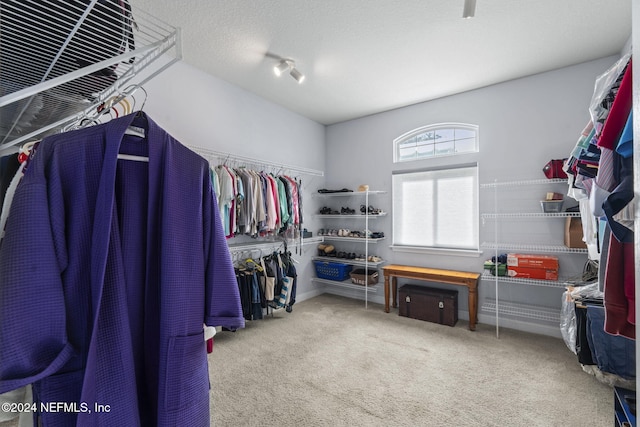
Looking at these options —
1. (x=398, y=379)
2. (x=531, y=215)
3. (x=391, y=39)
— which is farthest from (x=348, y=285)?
(x=391, y=39)

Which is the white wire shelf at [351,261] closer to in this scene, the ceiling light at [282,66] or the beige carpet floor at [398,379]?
the beige carpet floor at [398,379]

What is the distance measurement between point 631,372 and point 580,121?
2.40 meters

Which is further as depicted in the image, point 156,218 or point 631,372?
point 631,372

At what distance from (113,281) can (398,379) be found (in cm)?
214

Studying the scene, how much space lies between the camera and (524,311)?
10.0ft

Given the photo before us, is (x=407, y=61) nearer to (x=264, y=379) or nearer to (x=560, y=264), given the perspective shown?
(x=560, y=264)

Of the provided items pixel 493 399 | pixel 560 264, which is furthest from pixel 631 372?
pixel 560 264

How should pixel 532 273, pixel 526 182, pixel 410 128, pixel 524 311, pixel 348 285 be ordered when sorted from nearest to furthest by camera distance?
1. pixel 532 273
2. pixel 526 182
3. pixel 524 311
4. pixel 410 128
5. pixel 348 285

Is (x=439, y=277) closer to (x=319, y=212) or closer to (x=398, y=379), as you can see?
(x=398, y=379)

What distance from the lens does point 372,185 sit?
4301 mm

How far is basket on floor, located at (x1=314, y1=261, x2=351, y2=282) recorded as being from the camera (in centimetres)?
420

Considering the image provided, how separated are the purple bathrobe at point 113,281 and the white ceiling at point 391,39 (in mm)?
1805

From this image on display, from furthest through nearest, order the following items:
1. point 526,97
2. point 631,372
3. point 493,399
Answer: point 526,97
point 493,399
point 631,372

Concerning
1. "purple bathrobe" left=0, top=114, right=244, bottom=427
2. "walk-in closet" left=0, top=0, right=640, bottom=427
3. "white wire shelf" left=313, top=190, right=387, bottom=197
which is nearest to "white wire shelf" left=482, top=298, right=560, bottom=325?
"walk-in closet" left=0, top=0, right=640, bottom=427
